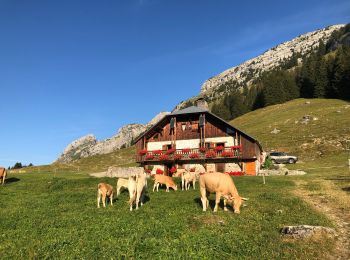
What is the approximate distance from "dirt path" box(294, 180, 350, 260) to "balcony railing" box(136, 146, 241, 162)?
65.3 ft

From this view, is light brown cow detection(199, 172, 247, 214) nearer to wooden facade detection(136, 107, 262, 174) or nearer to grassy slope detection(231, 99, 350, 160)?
wooden facade detection(136, 107, 262, 174)

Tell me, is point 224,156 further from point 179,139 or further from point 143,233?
point 143,233

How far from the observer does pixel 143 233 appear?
43.9ft

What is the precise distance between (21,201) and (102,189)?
22.5 feet

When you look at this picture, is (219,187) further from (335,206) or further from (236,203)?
(335,206)

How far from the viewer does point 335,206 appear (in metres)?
19.9

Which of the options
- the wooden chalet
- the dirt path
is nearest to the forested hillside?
the wooden chalet

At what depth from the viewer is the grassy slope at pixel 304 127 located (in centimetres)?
6869

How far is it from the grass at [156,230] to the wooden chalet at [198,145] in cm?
→ 2842

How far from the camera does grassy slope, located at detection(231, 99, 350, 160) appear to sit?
225ft

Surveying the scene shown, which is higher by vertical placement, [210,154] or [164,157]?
[210,154]

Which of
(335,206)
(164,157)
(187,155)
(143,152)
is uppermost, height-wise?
(143,152)

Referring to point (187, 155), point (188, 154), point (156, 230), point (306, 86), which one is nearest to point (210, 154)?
point (188, 154)

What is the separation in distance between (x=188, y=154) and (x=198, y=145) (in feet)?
7.52
